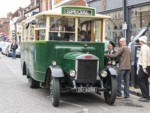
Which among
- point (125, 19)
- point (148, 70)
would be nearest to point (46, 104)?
point (148, 70)

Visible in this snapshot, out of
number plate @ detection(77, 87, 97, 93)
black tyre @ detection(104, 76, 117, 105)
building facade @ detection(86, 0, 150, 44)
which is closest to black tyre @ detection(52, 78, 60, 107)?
number plate @ detection(77, 87, 97, 93)

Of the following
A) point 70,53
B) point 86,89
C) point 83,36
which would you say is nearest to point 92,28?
point 83,36

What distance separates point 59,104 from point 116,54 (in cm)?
219

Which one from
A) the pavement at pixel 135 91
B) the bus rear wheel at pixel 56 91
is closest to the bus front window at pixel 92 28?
the pavement at pixel 135 91

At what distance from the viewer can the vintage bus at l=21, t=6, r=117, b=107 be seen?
33.1 ft

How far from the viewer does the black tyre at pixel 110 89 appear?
10195 mm

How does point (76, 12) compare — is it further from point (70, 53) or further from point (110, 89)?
point (110, 89)

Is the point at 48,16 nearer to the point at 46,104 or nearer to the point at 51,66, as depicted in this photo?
the point at 51,66

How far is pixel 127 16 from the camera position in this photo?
826 inches

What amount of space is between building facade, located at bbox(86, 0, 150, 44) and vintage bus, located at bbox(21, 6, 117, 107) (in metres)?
7.84

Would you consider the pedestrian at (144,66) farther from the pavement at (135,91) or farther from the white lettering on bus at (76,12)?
the white lettering on bus at (76,12)

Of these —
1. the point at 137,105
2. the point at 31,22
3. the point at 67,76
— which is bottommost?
the point at 137,105

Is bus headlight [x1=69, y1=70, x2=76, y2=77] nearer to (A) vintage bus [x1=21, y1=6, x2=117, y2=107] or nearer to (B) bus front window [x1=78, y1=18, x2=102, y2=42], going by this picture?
(A) vintage bus [x1=21, y1=6, x2=117, y2=107]

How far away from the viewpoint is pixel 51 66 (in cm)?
1048
